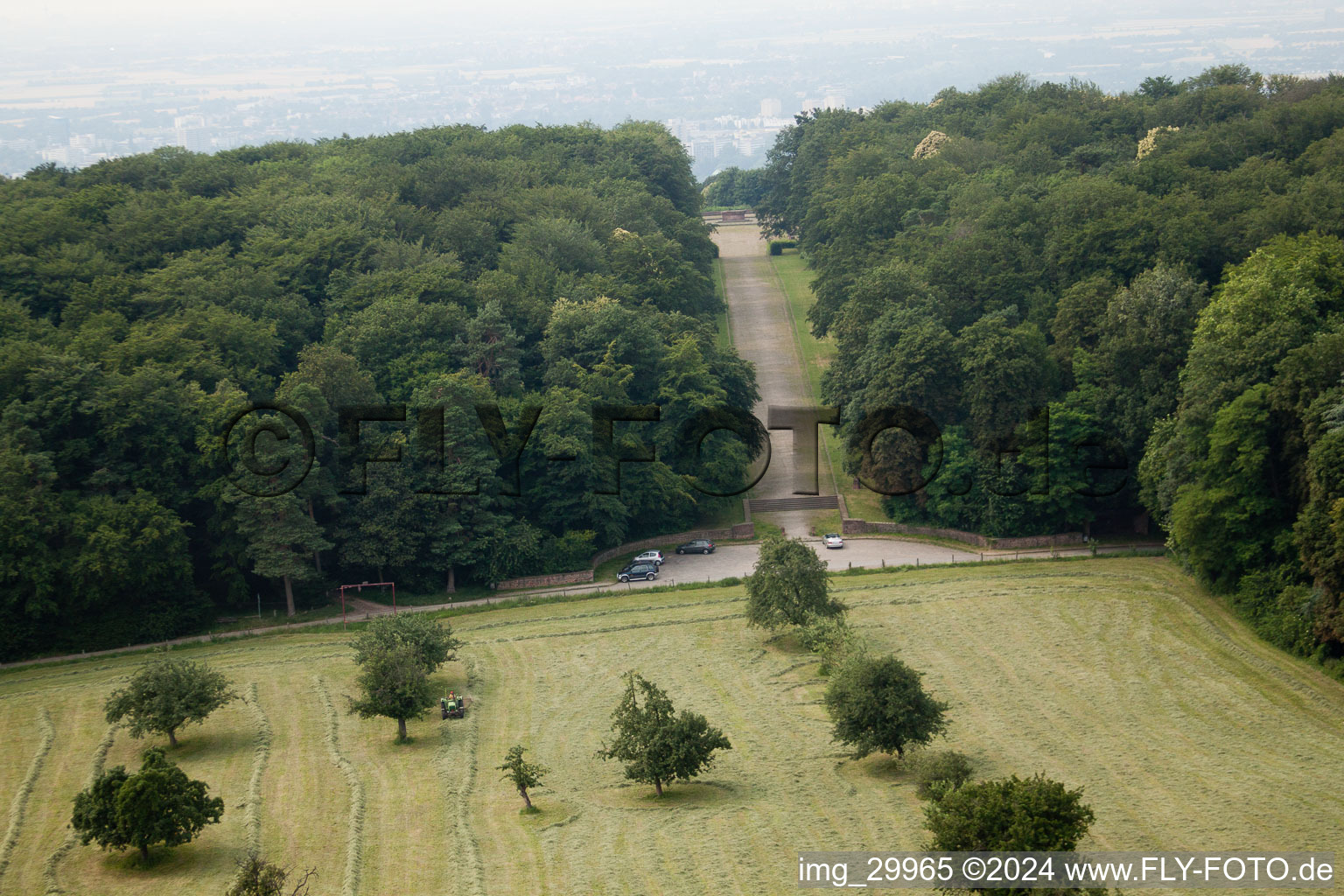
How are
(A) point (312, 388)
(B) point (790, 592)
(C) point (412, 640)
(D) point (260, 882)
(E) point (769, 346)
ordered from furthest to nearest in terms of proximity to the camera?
(E) point (769, 346) → (A) point (312, 388) → (B) point (790, 592) → (C) point (412, 640) → (D) point (260, 882)

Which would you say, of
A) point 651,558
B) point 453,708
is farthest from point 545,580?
point 453,708

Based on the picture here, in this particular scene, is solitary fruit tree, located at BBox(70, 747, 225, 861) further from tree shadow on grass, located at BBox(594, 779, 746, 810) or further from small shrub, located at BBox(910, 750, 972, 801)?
small shrub, located at BBox(910, 750, 972, 801)

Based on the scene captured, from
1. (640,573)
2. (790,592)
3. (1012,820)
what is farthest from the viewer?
(640,573)

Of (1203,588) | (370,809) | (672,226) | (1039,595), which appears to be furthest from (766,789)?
(672,226)

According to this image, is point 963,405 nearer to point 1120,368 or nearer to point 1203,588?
point 1120,368

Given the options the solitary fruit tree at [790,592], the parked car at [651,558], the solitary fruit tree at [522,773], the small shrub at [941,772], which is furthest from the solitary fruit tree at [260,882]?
the parked car at [651,558]

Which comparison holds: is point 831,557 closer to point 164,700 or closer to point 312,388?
point 312,388

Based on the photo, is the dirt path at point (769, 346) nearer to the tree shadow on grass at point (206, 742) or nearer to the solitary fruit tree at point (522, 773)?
the tree shadow on grass at point (206, 742)
